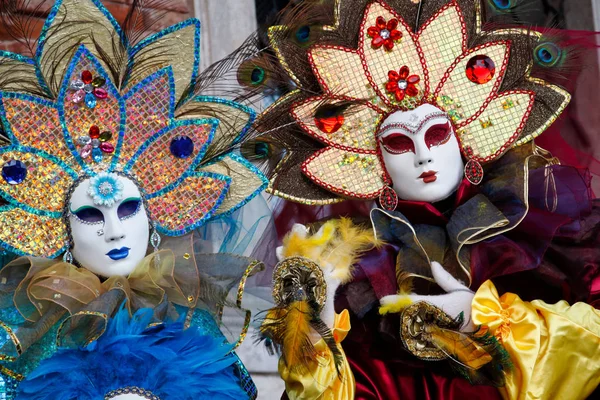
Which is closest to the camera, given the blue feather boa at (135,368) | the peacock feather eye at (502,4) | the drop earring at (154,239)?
the blue feather boa at (135,368)

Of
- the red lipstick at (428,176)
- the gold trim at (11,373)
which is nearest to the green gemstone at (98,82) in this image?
the gold trim at (11,373)

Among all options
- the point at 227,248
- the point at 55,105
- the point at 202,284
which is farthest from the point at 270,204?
the point at 55,105

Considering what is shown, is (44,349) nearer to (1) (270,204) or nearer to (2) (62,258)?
(2) (62,258)

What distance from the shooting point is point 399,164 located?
238cm

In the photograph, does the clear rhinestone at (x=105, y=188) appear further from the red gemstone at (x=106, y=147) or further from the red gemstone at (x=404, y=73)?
the red gemstone at (x=404, y=73)

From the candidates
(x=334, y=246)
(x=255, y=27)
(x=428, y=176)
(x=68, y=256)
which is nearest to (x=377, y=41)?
(x=428, y=176)

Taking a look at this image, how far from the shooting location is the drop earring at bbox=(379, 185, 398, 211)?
2.41 metres

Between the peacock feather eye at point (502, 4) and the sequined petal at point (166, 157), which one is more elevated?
the peacock feather eye at point (502, 4)

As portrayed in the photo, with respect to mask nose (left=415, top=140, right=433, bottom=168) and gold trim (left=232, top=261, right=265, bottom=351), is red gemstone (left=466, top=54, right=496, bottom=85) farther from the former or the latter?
gold trim (left=232, top=261, right=265, bottom=351)

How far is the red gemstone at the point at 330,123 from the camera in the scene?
2.47 meters

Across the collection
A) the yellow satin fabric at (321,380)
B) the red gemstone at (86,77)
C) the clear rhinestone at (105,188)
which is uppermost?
the red gemstone at (86,77)

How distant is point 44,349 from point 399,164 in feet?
2.91

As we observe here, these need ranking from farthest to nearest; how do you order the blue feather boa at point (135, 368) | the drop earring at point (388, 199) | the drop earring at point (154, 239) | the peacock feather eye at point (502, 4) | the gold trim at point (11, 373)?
1. the peacock feather eye at point (502, 4)
2. the drop earring at point (388, 199)
3. the drop earring at point (154, 239)
4. the gold trim at point (11, 373)
5. the blue feather boa at point (135, 368)

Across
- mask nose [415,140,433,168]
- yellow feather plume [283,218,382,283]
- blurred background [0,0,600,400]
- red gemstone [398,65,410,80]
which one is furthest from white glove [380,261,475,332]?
red gemstone [398,65,410,80]
